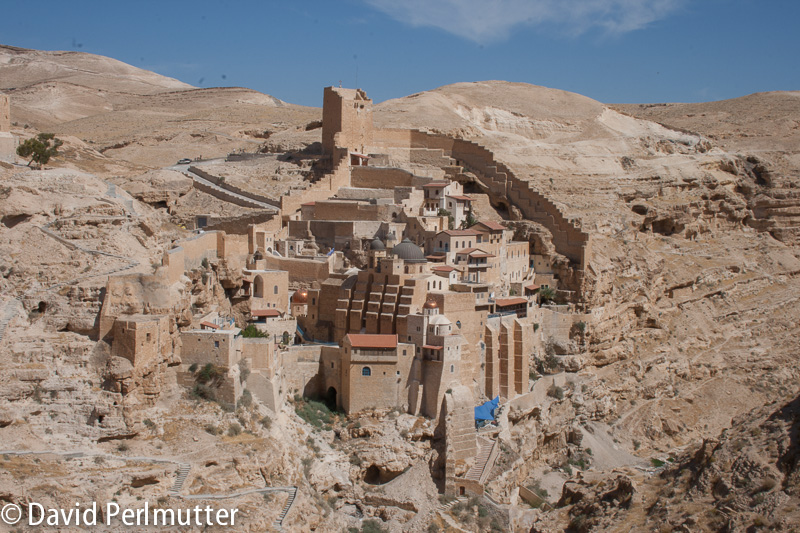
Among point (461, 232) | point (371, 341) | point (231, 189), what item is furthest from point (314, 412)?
point (231, 189)

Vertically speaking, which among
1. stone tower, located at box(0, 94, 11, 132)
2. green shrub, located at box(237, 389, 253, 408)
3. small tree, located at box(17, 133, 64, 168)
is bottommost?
green shrub, located at box(237, 389, 253, 408)

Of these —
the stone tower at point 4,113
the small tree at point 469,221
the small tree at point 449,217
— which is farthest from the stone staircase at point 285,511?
the stone tower at point 4,113

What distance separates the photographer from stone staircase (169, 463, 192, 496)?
76.8ft

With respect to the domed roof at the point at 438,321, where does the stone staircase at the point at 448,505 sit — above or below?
below

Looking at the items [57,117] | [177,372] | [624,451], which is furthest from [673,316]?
[57,117]

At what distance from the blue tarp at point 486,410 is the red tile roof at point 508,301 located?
3.97 m

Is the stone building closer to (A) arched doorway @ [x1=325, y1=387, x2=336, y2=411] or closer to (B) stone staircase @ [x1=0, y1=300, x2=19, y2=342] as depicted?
(A) arched doorway @ [x1=325, y1=387, x2=336, y2=411]

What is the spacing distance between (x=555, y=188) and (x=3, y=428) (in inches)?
1332

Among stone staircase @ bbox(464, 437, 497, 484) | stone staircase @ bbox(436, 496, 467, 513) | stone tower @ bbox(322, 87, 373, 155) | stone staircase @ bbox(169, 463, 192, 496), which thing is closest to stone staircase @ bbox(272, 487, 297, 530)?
stone staircase @ bbox(169, 463, 192, 496)

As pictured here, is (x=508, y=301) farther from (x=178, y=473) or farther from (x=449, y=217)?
(x=178, y=473)

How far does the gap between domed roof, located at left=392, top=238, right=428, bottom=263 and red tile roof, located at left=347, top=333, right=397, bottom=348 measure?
11.2 ft

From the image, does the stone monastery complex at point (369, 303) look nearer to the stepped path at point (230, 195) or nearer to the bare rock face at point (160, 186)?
the stepped path at point (230, 195)

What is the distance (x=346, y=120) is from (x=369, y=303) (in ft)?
55.5

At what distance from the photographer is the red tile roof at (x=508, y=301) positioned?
36547 mm
